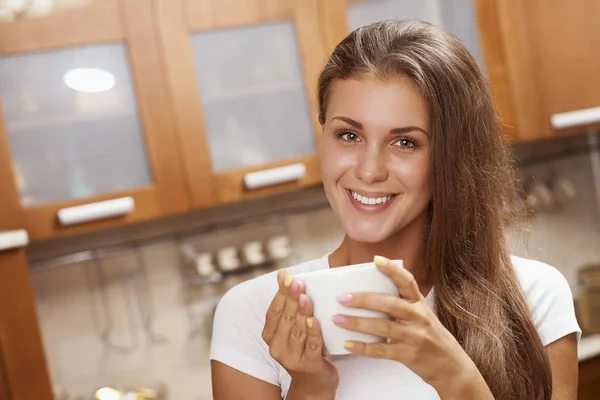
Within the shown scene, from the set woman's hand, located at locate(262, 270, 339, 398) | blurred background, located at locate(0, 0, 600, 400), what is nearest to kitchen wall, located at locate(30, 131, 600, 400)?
blurred background, located at locate(0, 0, 600, 400)

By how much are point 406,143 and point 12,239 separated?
3.84ft

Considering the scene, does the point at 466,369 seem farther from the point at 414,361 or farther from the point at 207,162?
the point at 207,162

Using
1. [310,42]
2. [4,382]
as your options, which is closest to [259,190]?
[310,42]

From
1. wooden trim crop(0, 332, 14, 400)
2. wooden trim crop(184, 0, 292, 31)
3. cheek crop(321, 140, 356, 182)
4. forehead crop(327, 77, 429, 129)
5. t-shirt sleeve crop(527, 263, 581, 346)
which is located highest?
wooden trim crop(184, 0, 292, 31)

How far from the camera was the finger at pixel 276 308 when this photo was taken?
2.96 ft

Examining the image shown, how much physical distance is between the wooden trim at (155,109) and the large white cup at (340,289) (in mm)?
1368

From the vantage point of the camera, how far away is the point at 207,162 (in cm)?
227

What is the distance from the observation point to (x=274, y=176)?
2.33 meters

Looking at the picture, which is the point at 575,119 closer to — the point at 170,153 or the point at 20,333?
the point at 170,153

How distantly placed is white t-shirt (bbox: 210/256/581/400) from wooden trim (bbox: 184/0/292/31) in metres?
1.13

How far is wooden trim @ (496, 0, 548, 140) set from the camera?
8.68 ft

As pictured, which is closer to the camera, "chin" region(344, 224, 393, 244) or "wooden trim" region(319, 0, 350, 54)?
"chin" region(344, 224, 393, 244)

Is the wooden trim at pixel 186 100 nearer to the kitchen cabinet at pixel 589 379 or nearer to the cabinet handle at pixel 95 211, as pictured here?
the cabinet handle at pixel 95 211

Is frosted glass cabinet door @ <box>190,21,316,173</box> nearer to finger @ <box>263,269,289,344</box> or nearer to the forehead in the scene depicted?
the forehead
